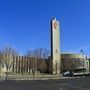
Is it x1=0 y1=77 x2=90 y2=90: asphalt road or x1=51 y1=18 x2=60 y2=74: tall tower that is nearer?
x1=0 y1=77 x2=90 y2=90: asphalt road

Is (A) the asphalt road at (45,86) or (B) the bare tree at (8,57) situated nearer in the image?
(A) the asphalt road at (45,86)

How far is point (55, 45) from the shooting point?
5246 inches

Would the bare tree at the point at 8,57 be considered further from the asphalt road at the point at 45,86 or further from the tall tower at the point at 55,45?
the asphalt road at the point at 45,86

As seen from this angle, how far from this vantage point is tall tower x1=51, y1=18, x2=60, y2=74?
132 meters

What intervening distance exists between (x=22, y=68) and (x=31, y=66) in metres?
4.14

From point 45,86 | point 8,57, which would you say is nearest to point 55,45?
point 8,57

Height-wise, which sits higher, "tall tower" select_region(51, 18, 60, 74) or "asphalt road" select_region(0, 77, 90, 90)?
Result: "tall tower" select_region(51, 18, 60, 74)

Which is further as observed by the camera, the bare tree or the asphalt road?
the bare tree

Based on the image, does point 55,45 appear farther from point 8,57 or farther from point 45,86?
point 45,86

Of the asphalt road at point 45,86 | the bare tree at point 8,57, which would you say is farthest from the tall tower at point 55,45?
the asphalt road at point 45,86

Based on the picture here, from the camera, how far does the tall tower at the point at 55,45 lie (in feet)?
431

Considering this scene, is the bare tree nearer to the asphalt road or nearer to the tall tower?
the tall tower

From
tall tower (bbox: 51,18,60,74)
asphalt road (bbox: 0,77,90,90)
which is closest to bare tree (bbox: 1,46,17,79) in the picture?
tall tower (bbox: 51,18,60,74)

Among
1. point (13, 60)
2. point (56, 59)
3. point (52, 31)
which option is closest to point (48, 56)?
point (56, 59)
